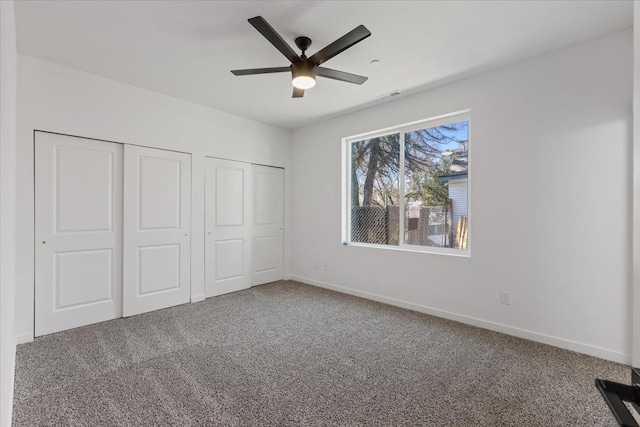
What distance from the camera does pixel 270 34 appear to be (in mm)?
2104

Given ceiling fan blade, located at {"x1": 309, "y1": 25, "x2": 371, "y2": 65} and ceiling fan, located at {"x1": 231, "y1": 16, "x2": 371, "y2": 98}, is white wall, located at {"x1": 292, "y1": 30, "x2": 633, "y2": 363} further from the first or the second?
ceiling fan blade, located at {"x1": 309, "y1": 25, "x2": 371, "y2": 65}

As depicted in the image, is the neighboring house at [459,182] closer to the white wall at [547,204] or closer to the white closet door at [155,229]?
the white wall at [547,204]

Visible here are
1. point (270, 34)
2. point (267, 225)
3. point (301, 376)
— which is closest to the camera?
point (270, 34)

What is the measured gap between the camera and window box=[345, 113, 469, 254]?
3.48 meters

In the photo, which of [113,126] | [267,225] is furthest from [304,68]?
[267,225]

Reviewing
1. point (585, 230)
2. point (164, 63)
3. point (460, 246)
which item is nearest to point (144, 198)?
point (164, 63)

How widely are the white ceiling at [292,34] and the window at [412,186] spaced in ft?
2.42

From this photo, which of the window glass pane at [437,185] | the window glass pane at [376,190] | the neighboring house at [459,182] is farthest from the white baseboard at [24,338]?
the neighboring house at [459,182]

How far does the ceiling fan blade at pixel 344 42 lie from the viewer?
2.03 metres

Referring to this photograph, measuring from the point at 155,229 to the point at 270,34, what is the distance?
108 inches

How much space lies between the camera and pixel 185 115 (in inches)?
155

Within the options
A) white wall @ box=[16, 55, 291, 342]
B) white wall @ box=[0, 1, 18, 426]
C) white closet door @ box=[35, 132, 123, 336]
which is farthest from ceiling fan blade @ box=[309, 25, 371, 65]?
white closet door @ box=[35, 132, 123, 336]

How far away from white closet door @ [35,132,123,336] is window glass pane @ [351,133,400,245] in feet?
10.2

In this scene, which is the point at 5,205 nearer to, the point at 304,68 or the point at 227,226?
the point at 304,68
